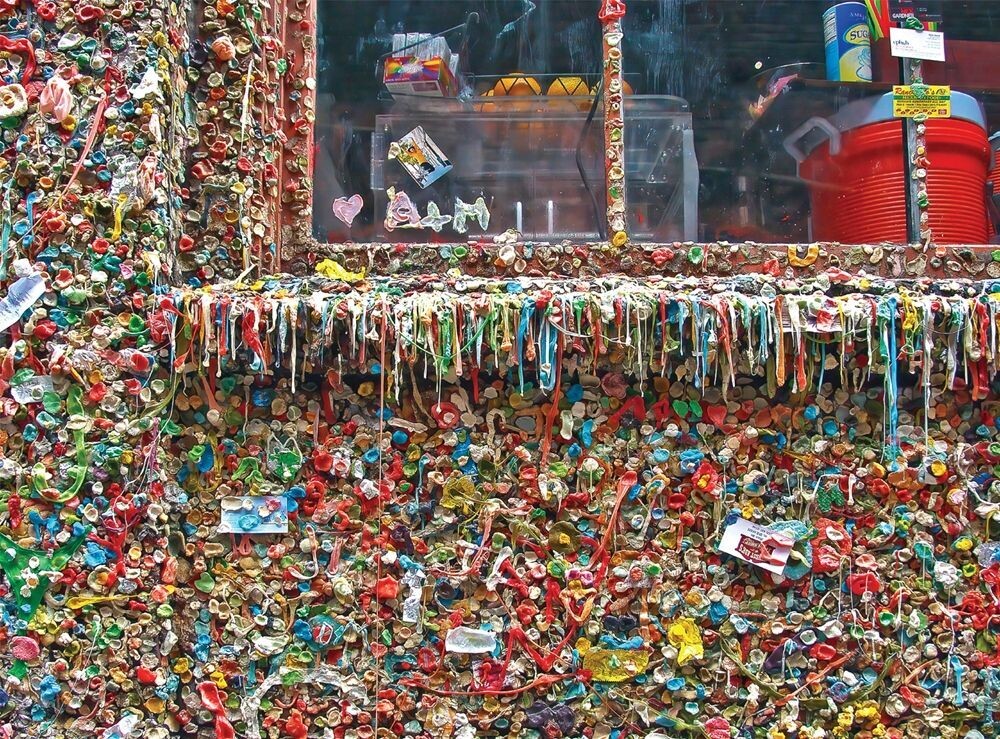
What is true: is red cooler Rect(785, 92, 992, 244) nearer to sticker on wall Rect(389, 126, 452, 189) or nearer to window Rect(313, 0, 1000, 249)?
window Rect(313, 0, 1000, 249)

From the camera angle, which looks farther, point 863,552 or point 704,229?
point 704,229

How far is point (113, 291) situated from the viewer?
2.13 meters

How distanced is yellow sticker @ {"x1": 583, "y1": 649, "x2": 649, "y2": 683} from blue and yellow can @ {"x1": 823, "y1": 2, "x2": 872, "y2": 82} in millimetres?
1744

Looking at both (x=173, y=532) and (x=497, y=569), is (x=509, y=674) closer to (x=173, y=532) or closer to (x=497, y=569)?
(x=497, y=569)

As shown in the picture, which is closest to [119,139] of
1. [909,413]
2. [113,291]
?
[113,291]

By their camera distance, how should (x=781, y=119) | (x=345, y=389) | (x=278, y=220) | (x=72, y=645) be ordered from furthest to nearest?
(x=781, y=119) < (x=278, y=220) < (x=345, y=389) < (x=72, y=645)

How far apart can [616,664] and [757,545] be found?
426mm

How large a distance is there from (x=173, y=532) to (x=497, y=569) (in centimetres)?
76

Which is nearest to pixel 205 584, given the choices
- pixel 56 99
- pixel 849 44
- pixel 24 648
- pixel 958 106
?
pixel 24 648

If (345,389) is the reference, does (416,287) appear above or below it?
above

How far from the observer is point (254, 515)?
85.7 inches

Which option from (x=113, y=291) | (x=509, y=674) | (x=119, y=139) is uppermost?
(x=119, y=139)

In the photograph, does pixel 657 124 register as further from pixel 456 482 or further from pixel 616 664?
pixel 616 664

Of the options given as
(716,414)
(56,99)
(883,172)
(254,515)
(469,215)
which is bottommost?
(254,515)
